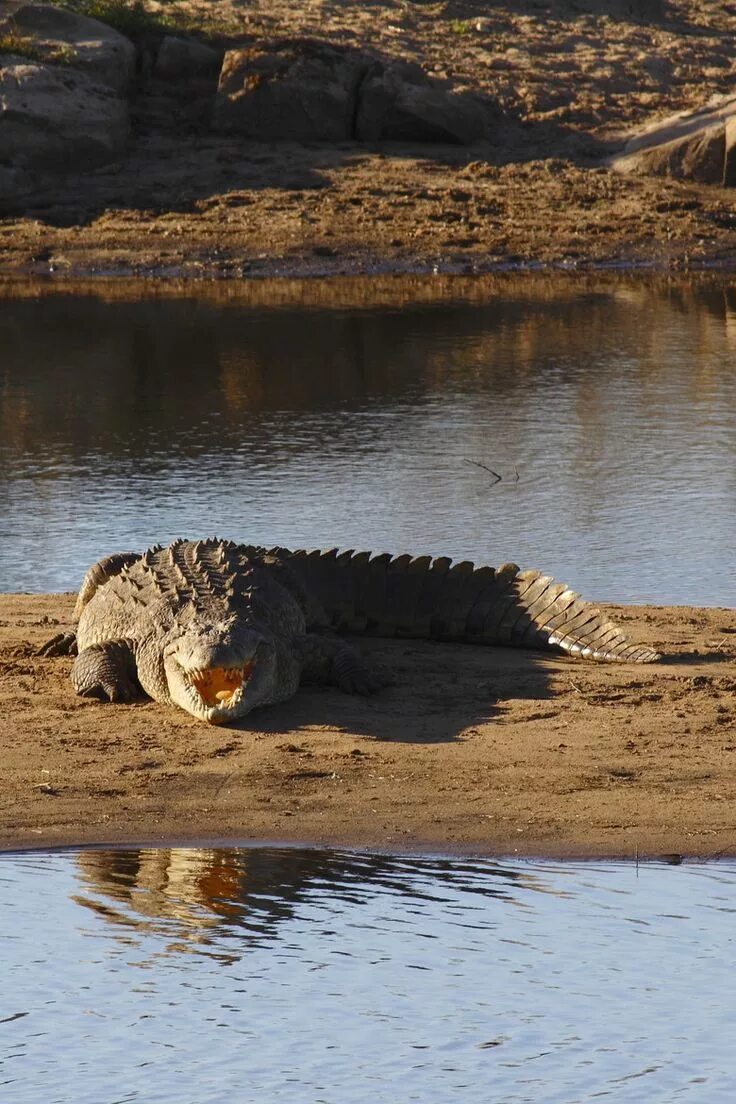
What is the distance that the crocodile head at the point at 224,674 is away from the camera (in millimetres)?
7215

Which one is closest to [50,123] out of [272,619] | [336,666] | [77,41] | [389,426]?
[77,41]

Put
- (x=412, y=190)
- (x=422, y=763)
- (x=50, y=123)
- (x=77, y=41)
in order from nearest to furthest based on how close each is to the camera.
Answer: (x=422, y=763) → (x=412, y=190) → (x=50, y=123) → (x=77, y=41)

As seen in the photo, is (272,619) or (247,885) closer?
(247,885)

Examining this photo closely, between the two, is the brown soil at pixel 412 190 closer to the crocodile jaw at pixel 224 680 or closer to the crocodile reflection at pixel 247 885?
the crocodile jaw at pixel 224 680

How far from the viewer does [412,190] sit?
2558cm

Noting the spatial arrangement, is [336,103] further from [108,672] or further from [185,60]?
[108,672]

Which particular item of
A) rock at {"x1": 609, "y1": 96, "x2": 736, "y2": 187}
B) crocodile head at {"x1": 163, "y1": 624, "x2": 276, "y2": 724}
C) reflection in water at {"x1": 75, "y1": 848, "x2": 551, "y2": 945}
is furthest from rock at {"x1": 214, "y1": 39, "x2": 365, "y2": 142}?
reflection in water at {"x1": 75, "y1": 848, "x2": 551, "y2": 945}

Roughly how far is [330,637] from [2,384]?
9.93 metres

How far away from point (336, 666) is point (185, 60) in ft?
78.0

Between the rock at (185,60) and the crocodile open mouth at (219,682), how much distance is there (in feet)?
77.9

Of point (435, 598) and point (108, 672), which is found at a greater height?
point (435, 598)

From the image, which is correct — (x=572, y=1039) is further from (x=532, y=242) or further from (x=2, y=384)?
(x=532, y=242)

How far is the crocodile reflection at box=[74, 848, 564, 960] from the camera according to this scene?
5488 millimetres

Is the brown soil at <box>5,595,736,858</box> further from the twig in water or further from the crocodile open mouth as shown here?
the twig in water
